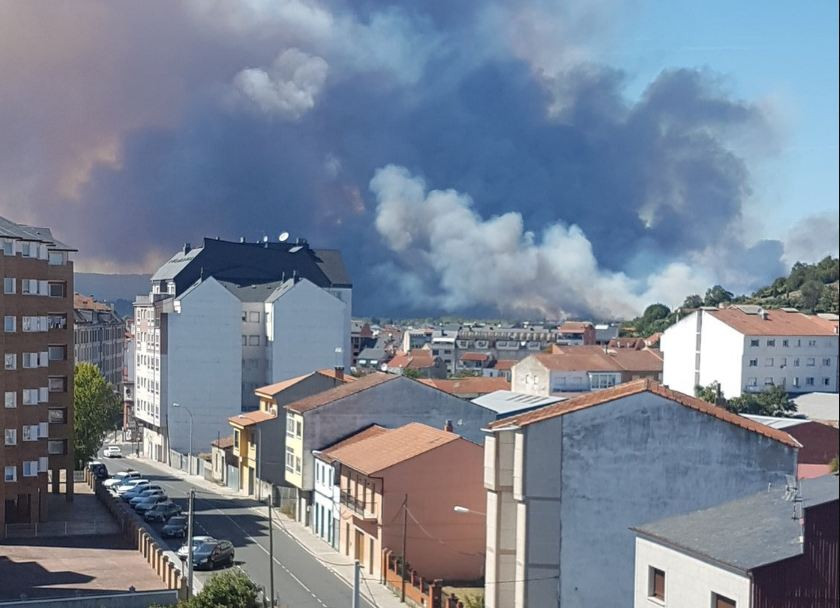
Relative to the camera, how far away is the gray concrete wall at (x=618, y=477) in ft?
63.7

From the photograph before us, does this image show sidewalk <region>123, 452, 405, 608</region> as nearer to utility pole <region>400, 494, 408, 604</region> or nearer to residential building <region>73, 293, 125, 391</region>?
utility pole <region>400, 494, 408, 604</region>

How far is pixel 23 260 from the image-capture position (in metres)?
29.4

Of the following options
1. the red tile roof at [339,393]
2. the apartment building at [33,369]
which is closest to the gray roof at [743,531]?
the red tile roof at [339,393]

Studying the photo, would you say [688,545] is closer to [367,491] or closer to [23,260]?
[367,491]

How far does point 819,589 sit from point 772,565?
858 millimetres

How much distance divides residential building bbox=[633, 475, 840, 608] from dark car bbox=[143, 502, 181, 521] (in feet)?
57.9

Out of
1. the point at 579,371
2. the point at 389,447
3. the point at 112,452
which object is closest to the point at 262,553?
the point at 389,447

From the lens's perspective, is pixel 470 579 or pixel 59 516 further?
pixel 59 516

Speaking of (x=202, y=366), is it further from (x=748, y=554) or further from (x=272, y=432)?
(x=748, y=554)

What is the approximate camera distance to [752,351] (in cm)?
2691

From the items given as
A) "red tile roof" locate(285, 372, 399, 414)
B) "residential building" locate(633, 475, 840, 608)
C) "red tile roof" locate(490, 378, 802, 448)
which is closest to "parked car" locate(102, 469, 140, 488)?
"red tile roof" locate(285, 372, 399, 414)

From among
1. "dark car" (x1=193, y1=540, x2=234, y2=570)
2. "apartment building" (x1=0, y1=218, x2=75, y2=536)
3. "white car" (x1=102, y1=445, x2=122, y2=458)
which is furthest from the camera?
"white car" (x1=102, y1=445, x2=122, y2=458)

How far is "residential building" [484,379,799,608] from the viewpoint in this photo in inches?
764

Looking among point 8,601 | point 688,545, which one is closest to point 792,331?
point 688,545
